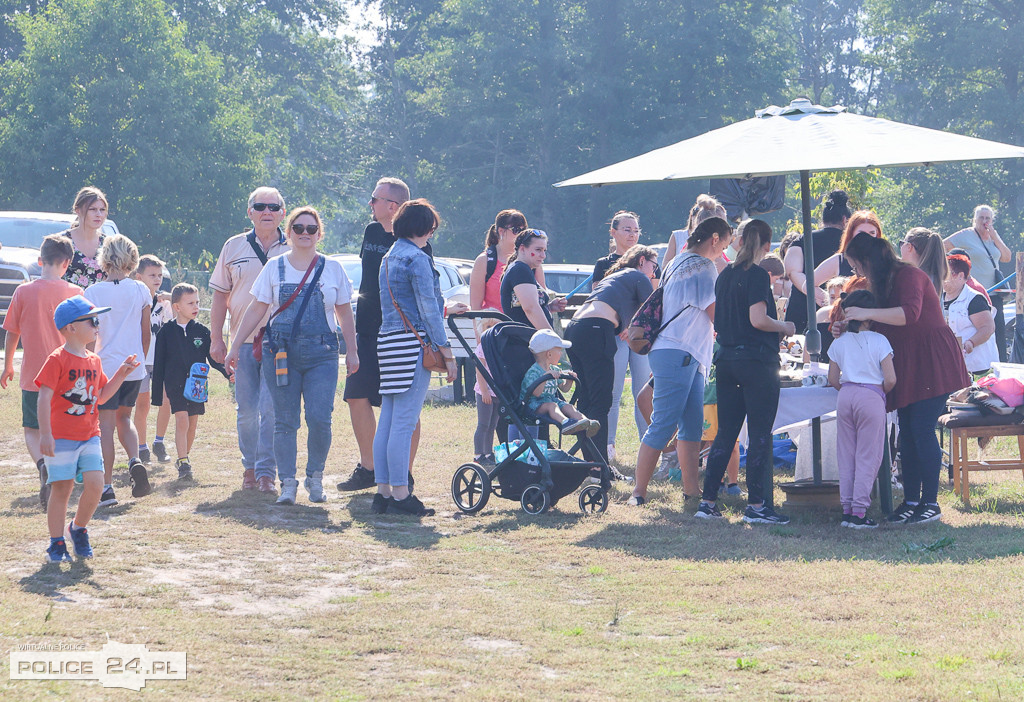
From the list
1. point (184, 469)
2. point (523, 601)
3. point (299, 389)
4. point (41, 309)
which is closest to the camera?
point (523, 601)

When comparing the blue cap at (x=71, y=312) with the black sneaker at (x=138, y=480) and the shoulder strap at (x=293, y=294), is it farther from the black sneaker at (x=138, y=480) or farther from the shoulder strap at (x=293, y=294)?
the black sneaker at (x=138, y=480)

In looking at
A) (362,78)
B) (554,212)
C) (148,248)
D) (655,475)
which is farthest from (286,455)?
(362,78)

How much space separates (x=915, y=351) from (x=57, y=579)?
5.04m

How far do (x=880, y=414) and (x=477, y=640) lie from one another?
11.2 ft

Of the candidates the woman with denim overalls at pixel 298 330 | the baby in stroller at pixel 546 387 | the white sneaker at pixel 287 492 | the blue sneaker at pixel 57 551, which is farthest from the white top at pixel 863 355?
the blue sneaker at pixel 57 551

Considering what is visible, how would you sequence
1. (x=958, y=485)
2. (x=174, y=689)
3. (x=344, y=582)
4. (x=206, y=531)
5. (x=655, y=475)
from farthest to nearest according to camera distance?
(x=655, y=475), (x=958, y=485), (x=206, y=531), (x=344, y=582), (x=174, y=689)

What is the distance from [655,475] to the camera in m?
9.59

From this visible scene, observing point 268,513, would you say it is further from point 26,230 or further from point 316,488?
point 26,230

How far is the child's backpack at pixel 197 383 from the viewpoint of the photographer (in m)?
9.38

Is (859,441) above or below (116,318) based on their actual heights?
below

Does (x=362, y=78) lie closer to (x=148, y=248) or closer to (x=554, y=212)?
(x=554, y=212)

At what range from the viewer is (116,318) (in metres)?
8.12

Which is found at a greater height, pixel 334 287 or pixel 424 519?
pixel 334 287

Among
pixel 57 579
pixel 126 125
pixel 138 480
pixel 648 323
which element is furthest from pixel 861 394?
pixel 126 125
